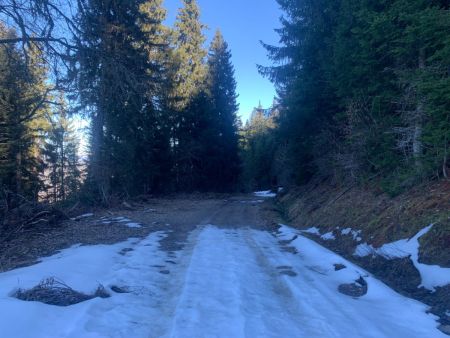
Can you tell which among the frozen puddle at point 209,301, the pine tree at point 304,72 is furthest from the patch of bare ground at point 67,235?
the pine tree at point 304,72

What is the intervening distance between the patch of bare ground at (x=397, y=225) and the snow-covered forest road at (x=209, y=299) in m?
0.61

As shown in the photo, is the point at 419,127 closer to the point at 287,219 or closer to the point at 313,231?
the point at 313,231

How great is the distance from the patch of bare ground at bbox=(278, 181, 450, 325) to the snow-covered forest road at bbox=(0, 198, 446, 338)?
608 millimetres

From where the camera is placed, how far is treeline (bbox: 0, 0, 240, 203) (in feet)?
26.1

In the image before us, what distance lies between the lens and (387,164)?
10.5m

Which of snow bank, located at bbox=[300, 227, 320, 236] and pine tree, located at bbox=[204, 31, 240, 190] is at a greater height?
pine tree, located at bbox=[204, 31, 240, 190]

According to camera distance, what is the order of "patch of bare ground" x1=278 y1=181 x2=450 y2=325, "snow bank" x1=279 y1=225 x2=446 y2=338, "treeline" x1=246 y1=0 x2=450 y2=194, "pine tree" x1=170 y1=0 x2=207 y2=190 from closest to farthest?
1. "snow bank" x1=279 y1=225 x2=446 y2=338
2. "patch of bare ground" x1=278 y1=181 x2=450 y2=325
3. "treeline" x1=246 y1=0 x2=450 y2=194
4. "pine tree" x1=170 y1=0 x2=207 y2=190

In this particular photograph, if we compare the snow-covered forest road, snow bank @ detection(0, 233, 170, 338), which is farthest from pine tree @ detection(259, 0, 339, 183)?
snow bank @ detection(0, 233, 170, 338)

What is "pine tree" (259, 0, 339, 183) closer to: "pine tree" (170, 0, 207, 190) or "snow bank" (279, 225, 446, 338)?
A: "snow bank" (279, 225, 446, 338)

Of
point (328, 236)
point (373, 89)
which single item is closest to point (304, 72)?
point (373, 89)

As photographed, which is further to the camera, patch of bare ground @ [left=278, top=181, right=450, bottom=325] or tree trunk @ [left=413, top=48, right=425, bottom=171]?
tree trunk @ [left=413, top=48, right=425, bottom=171]

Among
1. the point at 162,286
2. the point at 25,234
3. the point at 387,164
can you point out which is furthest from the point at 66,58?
the point at 387,164

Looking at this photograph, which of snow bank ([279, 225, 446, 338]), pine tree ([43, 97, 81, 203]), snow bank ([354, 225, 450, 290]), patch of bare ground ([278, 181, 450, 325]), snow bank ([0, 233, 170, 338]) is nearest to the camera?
snow bank ([0, 233, 170, 338])

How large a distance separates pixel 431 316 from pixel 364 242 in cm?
391
